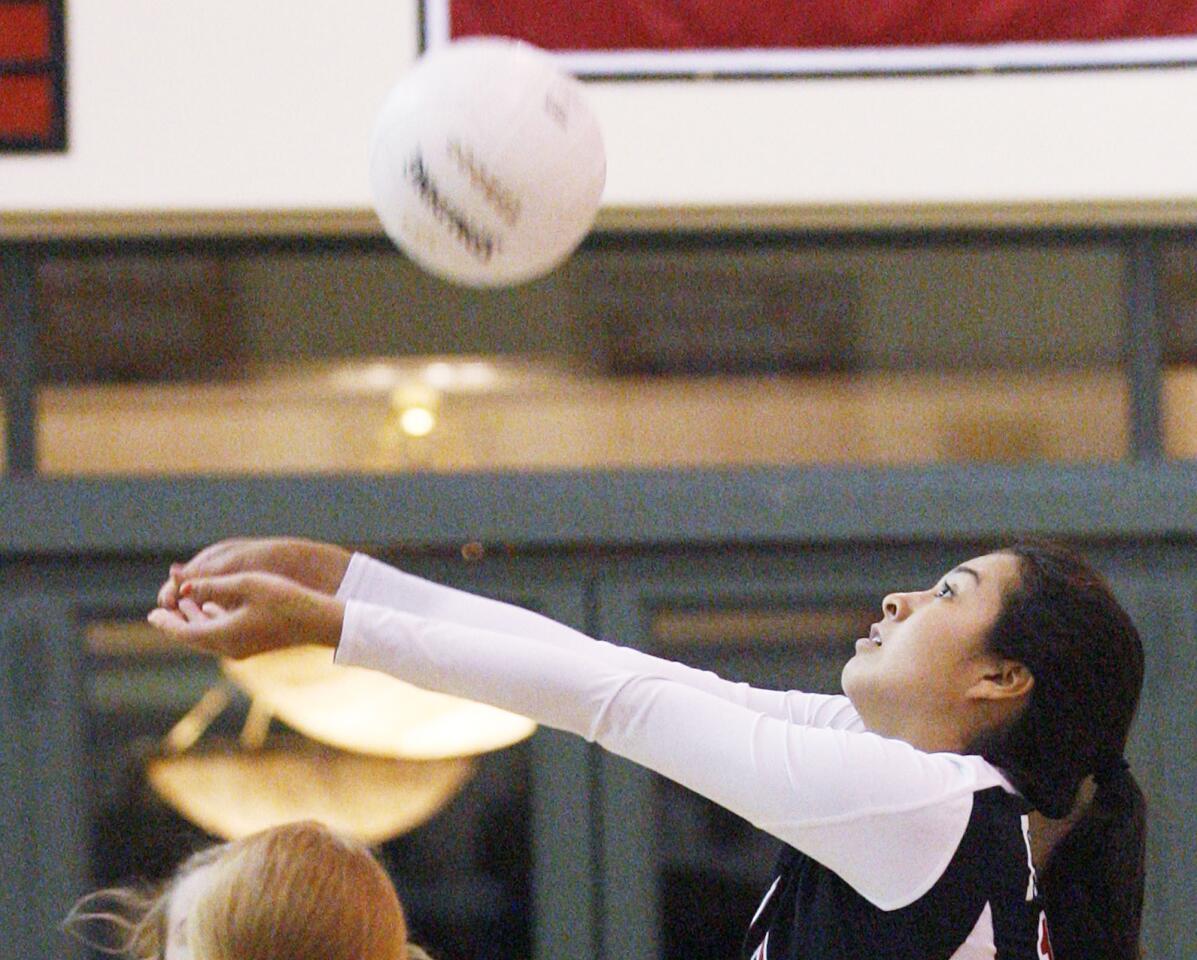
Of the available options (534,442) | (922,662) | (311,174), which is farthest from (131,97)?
(922,662)

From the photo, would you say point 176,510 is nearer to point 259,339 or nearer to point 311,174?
point 259,339

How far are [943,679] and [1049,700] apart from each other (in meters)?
0.11

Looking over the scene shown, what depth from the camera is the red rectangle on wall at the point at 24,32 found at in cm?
405

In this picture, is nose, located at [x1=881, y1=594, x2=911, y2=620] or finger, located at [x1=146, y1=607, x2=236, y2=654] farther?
nose, located at [x1=881, y1=594, x2=911, y2=620]

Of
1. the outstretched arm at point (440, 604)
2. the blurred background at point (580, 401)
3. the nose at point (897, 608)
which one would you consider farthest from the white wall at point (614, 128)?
the nose at point (897, 608)

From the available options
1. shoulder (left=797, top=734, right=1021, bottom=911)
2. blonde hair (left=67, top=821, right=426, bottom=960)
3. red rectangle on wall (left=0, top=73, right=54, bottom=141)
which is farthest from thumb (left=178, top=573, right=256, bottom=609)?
red rectangle on wall (left=0, top=73, right=54, bottom=141)

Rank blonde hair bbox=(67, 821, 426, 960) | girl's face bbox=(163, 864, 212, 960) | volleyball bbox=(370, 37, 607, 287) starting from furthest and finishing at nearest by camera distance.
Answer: volleyball bbox=(370, 37, 607, 287), girl's face bbox=(163, 864, 212, 960), blonde hair bbox=(67, 821, 426, 960)

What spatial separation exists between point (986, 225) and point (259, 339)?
1763 millimetres

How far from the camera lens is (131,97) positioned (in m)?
4.05

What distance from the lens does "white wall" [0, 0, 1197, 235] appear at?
13.2 ft

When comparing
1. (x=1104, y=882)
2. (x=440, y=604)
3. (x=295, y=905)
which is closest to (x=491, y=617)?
(x=440, y=604)

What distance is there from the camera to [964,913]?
5.80 feet

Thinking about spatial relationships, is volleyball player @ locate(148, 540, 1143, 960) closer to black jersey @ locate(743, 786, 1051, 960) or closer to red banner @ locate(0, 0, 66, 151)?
black jersey @ locate(743, 786, 1051, 960)

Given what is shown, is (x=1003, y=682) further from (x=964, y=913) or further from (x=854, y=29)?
(x=854, y=29)
